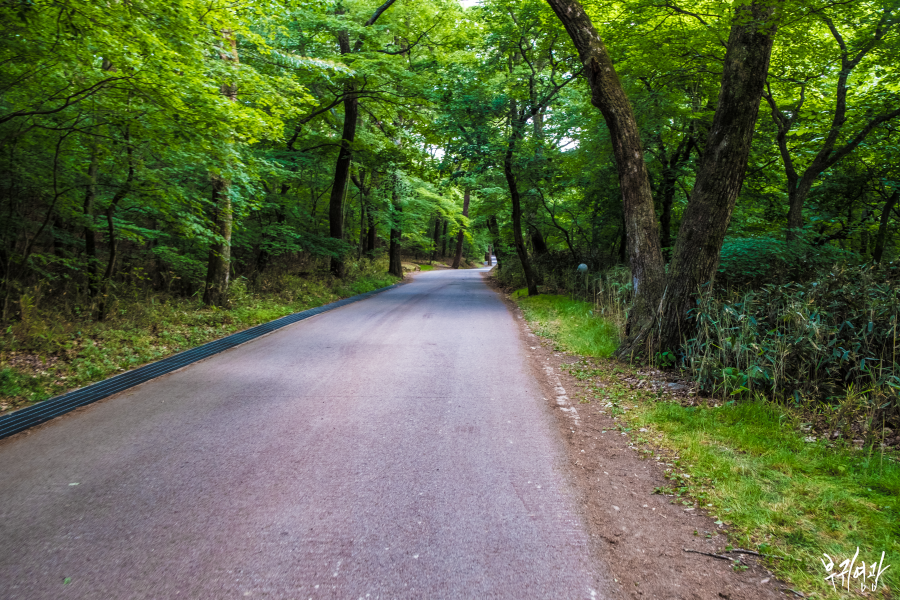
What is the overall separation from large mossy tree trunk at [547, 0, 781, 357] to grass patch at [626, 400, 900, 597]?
2085mm

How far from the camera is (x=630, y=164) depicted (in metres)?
6.85

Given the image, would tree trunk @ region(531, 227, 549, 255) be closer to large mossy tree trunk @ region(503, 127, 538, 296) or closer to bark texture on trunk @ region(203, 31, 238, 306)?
large mossy tree trunk @ region(503, 127, 538, 296)

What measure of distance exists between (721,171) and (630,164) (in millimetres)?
1271

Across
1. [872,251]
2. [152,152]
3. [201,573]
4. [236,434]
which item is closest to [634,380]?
[236,434]

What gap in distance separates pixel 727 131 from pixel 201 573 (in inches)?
271

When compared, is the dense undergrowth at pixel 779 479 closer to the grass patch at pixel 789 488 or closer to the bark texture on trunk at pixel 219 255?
the grass patch at pixel 789 488

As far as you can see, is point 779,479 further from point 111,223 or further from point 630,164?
point 111,223

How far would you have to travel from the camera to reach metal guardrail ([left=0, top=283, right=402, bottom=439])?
4.34m

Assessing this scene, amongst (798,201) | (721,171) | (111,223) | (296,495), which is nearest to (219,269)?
(111,223)

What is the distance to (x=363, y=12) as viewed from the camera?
13.9 metres

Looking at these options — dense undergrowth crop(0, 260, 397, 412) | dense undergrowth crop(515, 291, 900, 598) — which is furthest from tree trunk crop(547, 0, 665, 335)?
dense undergrowth crop(0, 260, 397, 412)

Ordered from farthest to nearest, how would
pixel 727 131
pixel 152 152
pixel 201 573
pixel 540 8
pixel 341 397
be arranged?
pixel 540 8 → pixel 152 152 → pixel 727 131 → pixel 341 397 → pixel 201 573

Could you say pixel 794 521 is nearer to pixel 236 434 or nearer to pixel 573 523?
pixel 573 523

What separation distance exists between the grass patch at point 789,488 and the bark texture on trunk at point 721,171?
6.41 ft
